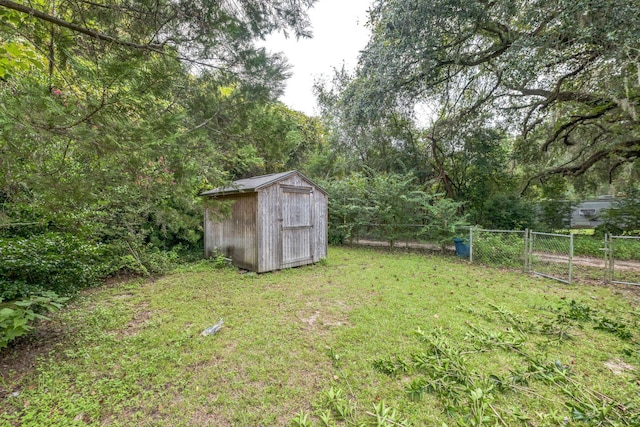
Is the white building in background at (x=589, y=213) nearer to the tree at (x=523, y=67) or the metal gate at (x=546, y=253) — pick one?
the tree at (x=523, y=67)

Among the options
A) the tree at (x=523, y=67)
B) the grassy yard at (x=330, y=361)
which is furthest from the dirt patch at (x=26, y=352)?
the tree at (x=523, y=67)

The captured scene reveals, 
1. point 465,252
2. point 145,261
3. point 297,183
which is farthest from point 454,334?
point 145,261

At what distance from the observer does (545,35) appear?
4766 millimetres

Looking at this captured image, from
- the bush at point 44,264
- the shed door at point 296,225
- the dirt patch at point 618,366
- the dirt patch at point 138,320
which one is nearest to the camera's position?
the dirt patch at point 618,366

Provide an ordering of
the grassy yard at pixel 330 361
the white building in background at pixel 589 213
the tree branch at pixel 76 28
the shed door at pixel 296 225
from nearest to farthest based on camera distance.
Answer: the grassy yard at pixel 330 361 → the tree branch at pixel 76 28 → the shed door at pixel 296 225 → the white building in background at pixel 589 213

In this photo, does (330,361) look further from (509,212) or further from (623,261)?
(509,212)

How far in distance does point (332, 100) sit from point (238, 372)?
11785 mm

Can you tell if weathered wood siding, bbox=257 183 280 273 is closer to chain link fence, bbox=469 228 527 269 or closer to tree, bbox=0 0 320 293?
tree, bbox=0 0 320 293

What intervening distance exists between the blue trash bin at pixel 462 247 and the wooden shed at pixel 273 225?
427 cm

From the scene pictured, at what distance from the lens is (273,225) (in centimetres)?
605

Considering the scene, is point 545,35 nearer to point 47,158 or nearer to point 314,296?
point 314,296

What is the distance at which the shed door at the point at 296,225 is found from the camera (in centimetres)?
629

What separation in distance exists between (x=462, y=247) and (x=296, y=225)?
5.27 m

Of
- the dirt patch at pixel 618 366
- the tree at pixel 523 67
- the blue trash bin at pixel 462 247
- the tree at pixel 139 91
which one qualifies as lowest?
the dirt patch at pixel 618 366
